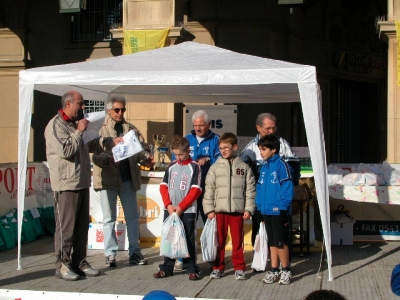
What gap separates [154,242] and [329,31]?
1004cm

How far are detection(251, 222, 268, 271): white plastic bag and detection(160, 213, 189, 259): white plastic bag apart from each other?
2.48 ft

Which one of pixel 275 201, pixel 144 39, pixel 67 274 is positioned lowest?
pixel 67 274

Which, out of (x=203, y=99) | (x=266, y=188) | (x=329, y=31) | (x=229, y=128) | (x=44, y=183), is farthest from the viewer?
(x=329, y=31)

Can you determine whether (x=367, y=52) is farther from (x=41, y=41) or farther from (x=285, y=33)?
(x=41, y=41)

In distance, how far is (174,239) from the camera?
7285mm

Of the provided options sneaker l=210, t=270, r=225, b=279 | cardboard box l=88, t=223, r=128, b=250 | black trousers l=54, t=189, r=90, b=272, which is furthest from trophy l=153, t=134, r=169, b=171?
sneaker l=210, t=270, r=225, b=279

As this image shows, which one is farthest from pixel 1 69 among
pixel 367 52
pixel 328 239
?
pixel 328 239

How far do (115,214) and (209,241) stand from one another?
1347 millimetres

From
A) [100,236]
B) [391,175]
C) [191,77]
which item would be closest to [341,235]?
[391,175]

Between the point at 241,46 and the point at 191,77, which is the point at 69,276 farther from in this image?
the point at 241,46

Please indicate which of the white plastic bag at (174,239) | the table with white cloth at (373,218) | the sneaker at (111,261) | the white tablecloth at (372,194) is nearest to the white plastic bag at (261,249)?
the white plastic bag at (174,239)

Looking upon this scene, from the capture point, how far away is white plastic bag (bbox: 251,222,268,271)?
736cm

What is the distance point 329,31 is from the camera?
17641 mm

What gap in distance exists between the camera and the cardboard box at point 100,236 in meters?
9.14
